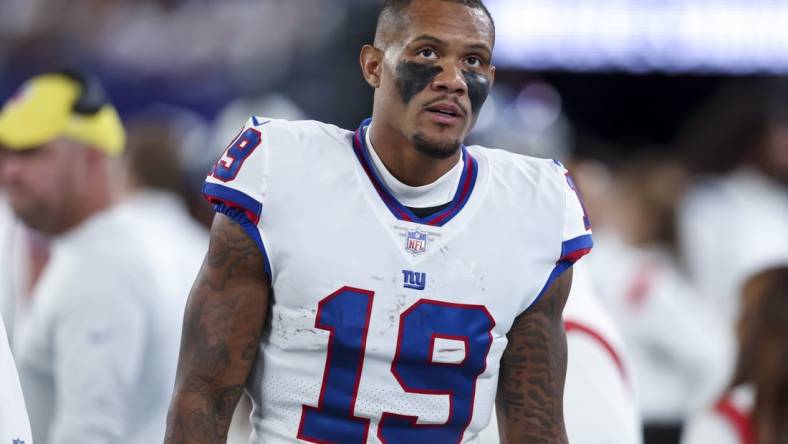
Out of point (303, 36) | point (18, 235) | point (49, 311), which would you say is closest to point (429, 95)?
point (49, 311)

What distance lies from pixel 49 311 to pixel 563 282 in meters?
1.73

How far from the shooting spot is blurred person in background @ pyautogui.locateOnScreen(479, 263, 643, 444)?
3.77 meters

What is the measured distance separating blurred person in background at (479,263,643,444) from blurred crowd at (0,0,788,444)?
0.85 feet

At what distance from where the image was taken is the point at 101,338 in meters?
4.22

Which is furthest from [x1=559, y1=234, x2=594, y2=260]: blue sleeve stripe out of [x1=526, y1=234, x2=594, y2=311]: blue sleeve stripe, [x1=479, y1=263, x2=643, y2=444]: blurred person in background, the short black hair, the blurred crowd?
the blurred crowd

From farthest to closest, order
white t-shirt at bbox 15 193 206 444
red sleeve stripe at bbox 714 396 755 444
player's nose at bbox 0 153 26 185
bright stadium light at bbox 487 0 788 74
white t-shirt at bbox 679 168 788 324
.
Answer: bright stadium light at bbox 487 0 788 74
white t-shirt at bbox 679 168 788 324
player's nose at bbox 0 153 26 185
red sleeve stripe at bbox 714 396 755 444
white t-shirt at bbox 15 193 206 444

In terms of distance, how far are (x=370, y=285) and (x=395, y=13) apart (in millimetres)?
577

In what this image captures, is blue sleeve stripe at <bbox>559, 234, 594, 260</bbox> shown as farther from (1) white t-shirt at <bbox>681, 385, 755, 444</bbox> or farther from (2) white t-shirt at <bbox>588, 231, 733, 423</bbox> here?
(2) white t-shirt at <bbox>588, 231, 733, 423</bbox>

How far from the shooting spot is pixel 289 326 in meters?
3.06

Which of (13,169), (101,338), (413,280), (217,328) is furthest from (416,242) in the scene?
(13,169)

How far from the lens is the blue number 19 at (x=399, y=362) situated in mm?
3035

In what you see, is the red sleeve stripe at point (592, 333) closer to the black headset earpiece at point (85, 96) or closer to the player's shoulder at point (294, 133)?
the player's shoulder at point (294, 133)

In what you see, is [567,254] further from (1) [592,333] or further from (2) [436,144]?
(1) [592,333]

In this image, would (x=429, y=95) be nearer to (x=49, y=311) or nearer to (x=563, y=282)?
(x=563, y=282)
